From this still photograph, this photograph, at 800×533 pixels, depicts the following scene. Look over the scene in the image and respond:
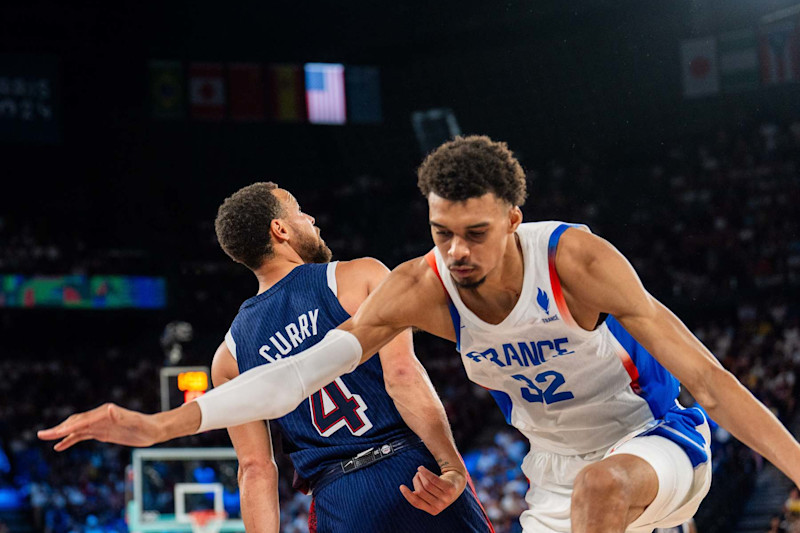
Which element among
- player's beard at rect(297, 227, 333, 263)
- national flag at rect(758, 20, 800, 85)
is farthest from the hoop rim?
national flag at rect(758, 20, 800, 85)

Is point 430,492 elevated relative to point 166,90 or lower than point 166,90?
lower

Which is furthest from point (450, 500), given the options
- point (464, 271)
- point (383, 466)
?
point (464, 271)

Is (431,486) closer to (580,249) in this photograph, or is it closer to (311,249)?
(580,249)

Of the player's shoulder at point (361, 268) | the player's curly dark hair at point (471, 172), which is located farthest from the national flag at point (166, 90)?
the player's curly dark hair at point (471, 172)

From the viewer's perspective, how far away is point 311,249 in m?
3.93

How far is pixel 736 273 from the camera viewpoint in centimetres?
1734

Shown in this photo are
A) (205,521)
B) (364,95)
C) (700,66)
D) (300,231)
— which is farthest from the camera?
(364,95)

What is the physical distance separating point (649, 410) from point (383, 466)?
96 centimetres

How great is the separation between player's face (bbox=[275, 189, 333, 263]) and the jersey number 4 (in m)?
0.65

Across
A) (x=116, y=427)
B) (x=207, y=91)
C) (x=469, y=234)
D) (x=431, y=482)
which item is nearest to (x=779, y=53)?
(x=207, y=91)

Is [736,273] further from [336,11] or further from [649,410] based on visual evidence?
[649,410]

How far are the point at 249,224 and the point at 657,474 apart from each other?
1790 mm

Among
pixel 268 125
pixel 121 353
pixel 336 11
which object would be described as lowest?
pixel 121 353

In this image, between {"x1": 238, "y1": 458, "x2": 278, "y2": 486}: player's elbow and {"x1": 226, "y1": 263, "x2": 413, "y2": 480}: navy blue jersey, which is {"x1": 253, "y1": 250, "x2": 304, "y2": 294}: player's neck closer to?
{"x1": 226, "y1": 263, "x2": 413, "y2": 480}: navy blue jersey
